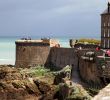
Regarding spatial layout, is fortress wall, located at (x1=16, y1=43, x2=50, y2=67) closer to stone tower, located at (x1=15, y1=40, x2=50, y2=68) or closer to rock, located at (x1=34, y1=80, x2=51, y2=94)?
stone tower, located at (x1=15, y1=40, x2=50, y2=68)

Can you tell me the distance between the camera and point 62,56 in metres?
44.8

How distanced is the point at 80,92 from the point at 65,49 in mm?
17682

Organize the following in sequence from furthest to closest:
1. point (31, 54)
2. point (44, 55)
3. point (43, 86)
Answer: point (31, 54) → point (44, 55) → point (43, 86)

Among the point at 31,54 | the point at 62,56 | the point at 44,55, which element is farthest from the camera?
the point at 31,54

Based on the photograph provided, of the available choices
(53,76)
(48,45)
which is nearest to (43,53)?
(48,45)

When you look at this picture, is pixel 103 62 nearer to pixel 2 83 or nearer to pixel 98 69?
pixel 98 69

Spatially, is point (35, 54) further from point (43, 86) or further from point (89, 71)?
point (89, 71)

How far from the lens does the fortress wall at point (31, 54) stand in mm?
46844

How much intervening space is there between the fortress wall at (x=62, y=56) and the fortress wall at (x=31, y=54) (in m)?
0.84

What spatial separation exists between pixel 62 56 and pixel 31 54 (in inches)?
157

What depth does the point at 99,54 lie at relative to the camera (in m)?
32.7

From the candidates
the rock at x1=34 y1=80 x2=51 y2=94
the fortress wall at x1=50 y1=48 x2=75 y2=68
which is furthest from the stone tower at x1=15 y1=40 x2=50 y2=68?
the rock at x1=34 y1=80 x2=51 y2=94

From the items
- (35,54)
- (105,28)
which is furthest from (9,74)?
(105,28)

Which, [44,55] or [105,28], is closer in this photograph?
[105,28]
